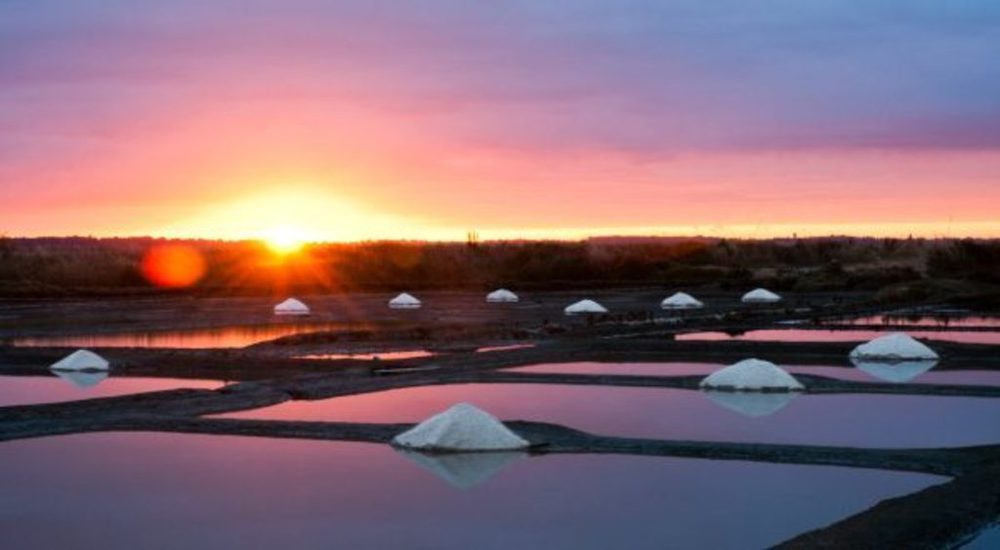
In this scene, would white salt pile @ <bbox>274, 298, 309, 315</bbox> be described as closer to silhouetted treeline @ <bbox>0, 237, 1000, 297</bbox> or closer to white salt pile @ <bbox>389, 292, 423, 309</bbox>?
white salt pile @ <bbox>389, 292, 423, 309</bbox>

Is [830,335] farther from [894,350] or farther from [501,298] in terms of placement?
[501,298]

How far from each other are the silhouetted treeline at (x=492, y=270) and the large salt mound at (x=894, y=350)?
22.7m

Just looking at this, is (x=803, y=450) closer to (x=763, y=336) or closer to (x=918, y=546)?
(x=918, y=546)

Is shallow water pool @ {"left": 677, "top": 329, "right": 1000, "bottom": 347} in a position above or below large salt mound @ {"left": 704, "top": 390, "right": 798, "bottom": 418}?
above

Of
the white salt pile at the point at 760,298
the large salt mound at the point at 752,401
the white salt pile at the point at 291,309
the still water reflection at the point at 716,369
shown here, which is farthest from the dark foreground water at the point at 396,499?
the white salt pile at the point at 760,298

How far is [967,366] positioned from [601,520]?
495 inches

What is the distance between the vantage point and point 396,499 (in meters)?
10.5

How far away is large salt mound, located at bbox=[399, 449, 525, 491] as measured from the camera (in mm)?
11219

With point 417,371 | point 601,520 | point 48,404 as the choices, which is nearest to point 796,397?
point 417,371

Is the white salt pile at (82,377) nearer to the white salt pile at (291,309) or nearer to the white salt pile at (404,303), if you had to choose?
the white salt pile at (291,309)

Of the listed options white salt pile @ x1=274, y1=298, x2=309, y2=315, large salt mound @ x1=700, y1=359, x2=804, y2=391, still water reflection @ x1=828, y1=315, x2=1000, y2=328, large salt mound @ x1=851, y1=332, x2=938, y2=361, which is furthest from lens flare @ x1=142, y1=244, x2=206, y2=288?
large salt mound @ x1=700, y1=359, x2=804, y2=391

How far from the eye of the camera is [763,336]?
26.7 metres

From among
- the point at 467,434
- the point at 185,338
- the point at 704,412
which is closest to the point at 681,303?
the point at 185,338

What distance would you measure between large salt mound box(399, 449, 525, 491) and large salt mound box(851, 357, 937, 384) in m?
8.19
